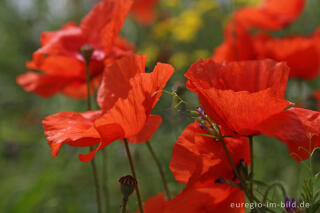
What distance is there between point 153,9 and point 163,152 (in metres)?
2.43

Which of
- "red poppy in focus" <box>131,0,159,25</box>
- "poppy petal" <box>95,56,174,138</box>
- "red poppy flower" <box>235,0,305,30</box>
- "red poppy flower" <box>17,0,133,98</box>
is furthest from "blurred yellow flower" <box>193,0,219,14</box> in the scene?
"poppy petal" <box>95,56,174,138</box>

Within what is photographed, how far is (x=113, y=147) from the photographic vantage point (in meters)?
1.97

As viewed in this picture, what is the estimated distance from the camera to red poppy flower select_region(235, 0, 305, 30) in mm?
1687

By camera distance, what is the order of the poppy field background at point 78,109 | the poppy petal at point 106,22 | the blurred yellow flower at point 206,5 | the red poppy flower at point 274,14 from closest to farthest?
1. the poppy petal at point 106,22
2. the poppy field background at point 78,109
3. the red poppy flower at point 274,14
4. the blurred yellow flower at point 206,5

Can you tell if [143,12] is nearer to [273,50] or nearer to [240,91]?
[273,50]

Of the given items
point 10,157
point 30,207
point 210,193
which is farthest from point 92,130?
point 10,157

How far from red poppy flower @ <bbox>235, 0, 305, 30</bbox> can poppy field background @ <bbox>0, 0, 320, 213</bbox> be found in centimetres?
8

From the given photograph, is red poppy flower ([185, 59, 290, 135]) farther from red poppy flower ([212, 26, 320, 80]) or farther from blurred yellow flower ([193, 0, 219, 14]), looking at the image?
blurred yellow flower ([193, 0, 219, 14])

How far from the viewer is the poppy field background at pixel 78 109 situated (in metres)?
1.46

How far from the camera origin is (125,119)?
2.59 feet

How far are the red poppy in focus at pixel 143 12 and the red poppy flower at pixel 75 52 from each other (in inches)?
101

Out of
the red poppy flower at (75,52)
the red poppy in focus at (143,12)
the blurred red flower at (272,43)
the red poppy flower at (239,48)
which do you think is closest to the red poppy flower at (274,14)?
the blurred red flower at (272,43)

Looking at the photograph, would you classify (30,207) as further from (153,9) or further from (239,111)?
(153,9)

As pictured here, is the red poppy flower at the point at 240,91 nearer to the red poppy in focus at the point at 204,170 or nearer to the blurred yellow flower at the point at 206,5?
the red poppy in focus at the point at 204,170
